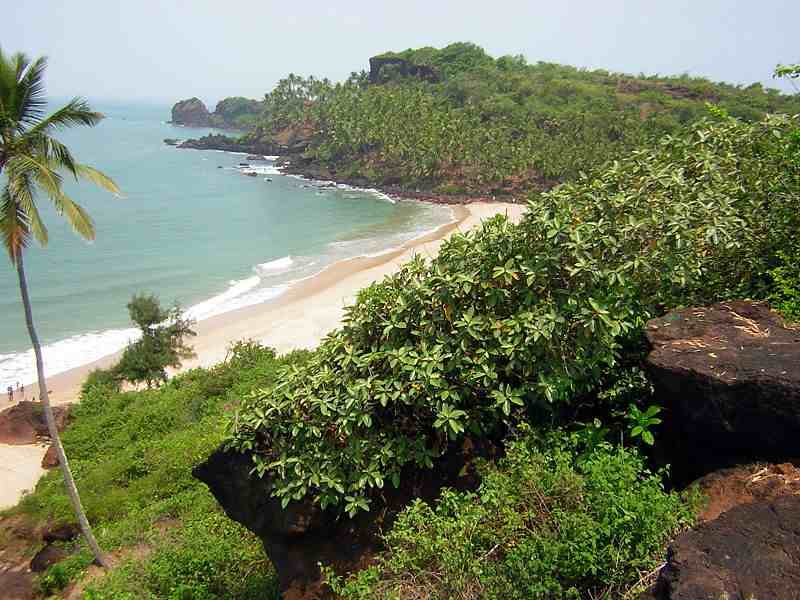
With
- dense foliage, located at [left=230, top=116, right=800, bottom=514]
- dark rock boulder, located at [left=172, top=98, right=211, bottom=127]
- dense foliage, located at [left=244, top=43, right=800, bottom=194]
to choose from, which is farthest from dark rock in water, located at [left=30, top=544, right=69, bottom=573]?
dark rock boulder, located at [left=172, top=98, right=211, bottom=127]

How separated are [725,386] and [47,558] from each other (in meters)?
11.4

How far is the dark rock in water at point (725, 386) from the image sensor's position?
176 inches

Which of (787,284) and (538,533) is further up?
(787,284)

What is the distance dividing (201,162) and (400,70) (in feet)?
135

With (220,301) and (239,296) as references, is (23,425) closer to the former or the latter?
(220,301)

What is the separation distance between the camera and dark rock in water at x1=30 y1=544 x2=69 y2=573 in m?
10.5

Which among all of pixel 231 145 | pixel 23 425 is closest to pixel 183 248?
pixel 23 425

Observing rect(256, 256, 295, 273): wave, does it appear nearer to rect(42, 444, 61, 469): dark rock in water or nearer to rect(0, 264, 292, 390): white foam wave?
rect(0, 264, 292, 390): white foam wave

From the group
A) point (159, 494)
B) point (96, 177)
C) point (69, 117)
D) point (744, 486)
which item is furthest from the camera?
point (159, 494)

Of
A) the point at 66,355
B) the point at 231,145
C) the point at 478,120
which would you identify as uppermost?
the point at 478,120

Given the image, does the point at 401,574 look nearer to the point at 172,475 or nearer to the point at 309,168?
the point at 172,475

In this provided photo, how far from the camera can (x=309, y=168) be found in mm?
74562

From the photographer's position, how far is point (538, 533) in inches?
169

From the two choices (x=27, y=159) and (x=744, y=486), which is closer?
(x=744, y=486)
